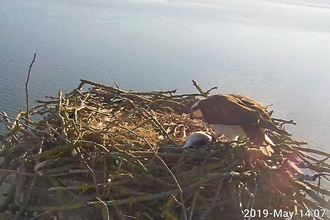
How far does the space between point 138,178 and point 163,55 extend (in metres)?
6.90

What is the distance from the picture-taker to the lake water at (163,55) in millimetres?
7508

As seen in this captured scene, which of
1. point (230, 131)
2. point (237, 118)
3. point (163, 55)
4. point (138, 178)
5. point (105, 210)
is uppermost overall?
point (237, 118)

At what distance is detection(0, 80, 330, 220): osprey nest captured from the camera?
293 centimetres

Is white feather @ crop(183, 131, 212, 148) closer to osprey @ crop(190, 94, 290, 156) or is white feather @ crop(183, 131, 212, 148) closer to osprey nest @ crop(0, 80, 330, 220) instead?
osprey nest @ crop(0, 80, 330, 220)

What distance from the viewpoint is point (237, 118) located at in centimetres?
347

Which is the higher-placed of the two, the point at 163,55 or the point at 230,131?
the point at 230,131

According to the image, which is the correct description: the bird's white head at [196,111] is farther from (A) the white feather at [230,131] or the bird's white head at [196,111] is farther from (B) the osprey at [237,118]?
(A) the white feather at [230,131]

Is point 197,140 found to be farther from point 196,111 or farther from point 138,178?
point 138,178

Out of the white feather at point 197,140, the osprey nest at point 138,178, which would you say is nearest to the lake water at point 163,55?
the osprey nest at point 138,178

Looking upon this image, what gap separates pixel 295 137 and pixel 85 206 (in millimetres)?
3938

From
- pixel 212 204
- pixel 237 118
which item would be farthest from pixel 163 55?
pixel 212 204

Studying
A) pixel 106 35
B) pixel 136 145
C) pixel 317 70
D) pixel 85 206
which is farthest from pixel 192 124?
pixel 106 35

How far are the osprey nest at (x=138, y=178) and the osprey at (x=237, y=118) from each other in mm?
102

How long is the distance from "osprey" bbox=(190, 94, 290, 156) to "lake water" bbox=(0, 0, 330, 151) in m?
2.81
